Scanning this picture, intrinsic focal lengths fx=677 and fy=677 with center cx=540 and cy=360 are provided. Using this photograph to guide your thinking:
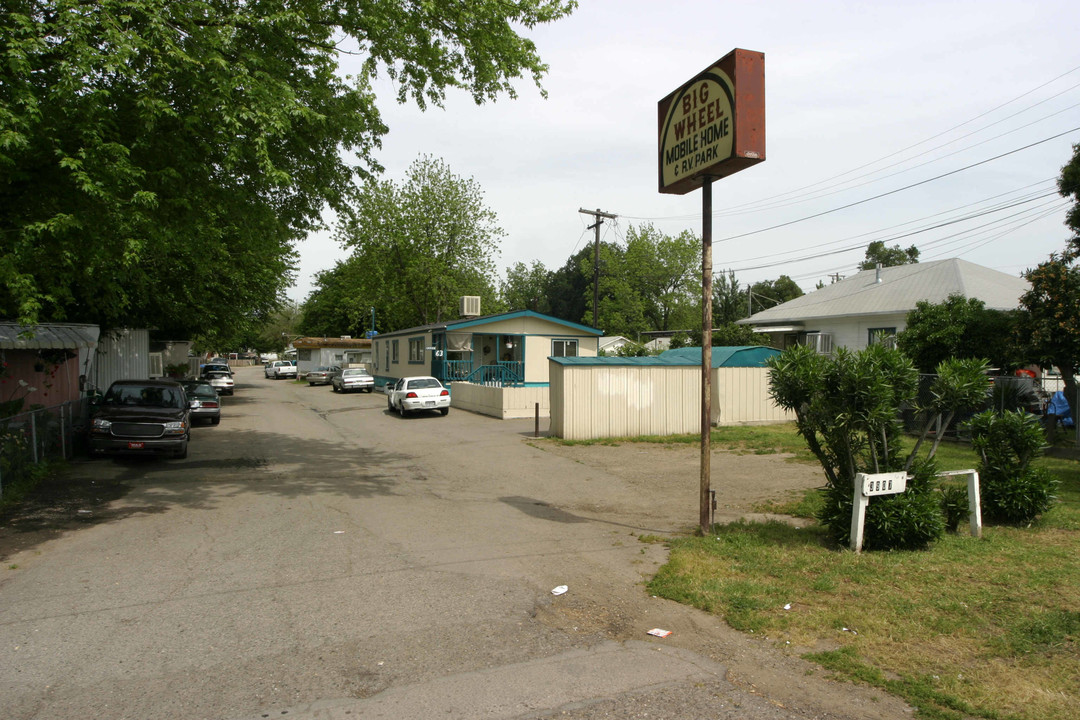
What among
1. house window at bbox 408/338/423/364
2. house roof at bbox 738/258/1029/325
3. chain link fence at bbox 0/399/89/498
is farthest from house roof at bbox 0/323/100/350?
house roof at bbox 738/258/1029/325

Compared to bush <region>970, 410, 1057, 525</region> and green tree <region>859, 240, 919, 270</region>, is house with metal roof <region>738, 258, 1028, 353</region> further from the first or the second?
green tree <region>859, 240, 919, 270</region>

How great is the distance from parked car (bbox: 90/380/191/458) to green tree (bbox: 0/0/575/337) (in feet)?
8.34

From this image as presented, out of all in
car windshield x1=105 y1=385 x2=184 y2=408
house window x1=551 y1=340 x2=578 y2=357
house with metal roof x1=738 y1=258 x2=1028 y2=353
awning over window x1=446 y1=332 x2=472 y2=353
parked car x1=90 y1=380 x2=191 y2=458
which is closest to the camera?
parked car x1=90 y1=380 x2=191 y2=458

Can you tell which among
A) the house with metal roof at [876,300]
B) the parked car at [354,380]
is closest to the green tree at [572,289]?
the parked car at [354,380]

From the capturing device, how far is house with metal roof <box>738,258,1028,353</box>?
26.1 metres

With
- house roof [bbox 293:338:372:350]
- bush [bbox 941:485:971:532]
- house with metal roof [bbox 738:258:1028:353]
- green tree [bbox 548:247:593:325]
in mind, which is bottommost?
bush [bbox 941:485:971:532]

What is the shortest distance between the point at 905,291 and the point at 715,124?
2412 cm

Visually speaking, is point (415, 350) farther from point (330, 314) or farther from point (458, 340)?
point (330, 314)

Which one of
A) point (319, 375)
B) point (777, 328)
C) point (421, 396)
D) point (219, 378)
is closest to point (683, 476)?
point (421, 396)

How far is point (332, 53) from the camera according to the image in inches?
436

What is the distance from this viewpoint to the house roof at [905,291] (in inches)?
1019

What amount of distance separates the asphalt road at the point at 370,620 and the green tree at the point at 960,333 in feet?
39.3

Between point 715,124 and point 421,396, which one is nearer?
point 715,124

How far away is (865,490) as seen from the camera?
663cm
